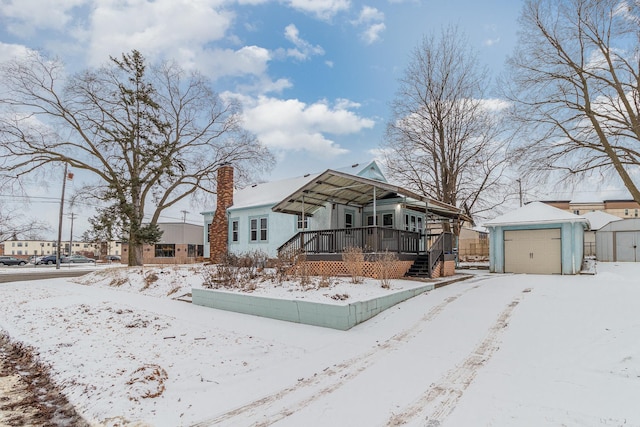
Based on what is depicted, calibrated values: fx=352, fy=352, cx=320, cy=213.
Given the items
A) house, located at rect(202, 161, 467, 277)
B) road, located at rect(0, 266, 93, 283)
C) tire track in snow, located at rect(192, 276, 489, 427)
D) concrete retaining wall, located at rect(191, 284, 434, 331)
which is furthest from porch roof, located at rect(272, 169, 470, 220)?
road, located at rect(0, 266, 93, 283)

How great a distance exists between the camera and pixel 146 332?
7930 millimetres

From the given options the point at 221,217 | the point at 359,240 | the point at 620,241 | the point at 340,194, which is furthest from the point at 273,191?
the point at 620,241

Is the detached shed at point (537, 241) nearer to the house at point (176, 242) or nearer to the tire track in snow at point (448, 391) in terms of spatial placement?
the tire track in snow at point (448, 391)

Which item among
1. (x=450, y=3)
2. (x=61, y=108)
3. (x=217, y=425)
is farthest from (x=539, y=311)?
(x=61, y=108)

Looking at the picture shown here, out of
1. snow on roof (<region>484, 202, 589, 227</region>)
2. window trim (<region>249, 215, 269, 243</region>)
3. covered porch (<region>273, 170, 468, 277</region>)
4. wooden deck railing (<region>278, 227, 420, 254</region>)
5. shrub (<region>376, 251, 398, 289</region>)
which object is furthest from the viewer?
window trim (<region>249, 215, 269, 243</region>)

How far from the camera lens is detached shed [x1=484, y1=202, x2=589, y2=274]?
53.5ft

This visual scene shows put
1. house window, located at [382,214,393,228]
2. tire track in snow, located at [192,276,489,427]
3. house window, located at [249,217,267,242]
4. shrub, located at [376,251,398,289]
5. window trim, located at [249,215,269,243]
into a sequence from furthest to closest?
house window, located at [249,217,267,242], window trim, located at [249,215,269,243], house window, located at [382,214,393,228], shrub, located at [376,251,398,289], tire track in snow, located at [192,276,489,427]

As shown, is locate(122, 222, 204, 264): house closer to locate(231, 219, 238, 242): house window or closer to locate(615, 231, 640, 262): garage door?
locate(231, 219, 238, 242): house window

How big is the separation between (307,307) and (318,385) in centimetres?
344

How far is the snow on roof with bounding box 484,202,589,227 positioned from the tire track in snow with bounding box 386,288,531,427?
486 inches

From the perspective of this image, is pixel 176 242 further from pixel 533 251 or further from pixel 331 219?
pixel 533 251

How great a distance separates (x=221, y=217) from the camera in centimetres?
2278

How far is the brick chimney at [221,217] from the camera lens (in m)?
22.5

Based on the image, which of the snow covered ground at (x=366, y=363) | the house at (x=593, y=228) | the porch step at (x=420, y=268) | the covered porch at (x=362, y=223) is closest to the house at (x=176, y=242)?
the covered porch at (x=362, y=223)
